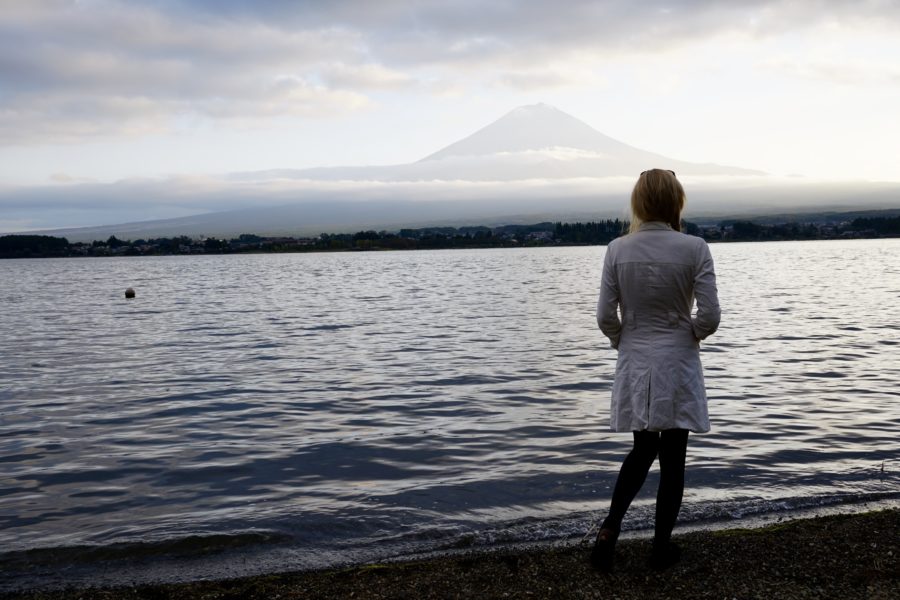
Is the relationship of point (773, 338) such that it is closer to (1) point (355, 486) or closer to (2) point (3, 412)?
(1) point (355, 486)

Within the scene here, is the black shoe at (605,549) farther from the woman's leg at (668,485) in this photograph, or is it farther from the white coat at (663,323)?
the white coat at (663,323)

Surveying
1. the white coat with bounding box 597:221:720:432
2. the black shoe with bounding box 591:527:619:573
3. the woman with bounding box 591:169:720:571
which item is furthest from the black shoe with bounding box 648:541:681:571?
the white coat with bounding box 597:221:720:432

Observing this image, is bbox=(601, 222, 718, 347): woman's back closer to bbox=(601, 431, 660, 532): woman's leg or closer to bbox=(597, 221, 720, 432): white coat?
bbox=(597, 221, 720, 432): white coat

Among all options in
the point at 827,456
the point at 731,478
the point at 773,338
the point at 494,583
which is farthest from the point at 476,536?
the point at 773,338

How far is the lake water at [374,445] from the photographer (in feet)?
24.7

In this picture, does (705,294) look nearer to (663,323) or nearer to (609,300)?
(663,323)

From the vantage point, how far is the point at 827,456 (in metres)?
9.69

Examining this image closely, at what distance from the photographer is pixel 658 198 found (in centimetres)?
529

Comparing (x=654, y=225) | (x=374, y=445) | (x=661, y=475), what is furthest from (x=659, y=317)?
(x=374, y=445)

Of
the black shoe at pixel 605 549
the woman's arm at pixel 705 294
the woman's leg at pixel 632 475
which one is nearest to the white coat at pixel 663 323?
the woman's arm at pixel 705 294

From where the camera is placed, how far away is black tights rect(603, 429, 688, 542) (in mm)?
5500

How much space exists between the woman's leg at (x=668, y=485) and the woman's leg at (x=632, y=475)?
0.08 metres

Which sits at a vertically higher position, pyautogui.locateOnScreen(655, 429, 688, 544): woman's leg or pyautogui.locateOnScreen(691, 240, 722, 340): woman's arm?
pyautogui.locateOnScreen(691, 240, 722, 340): woman's arm

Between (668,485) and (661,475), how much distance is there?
0.08 metres
